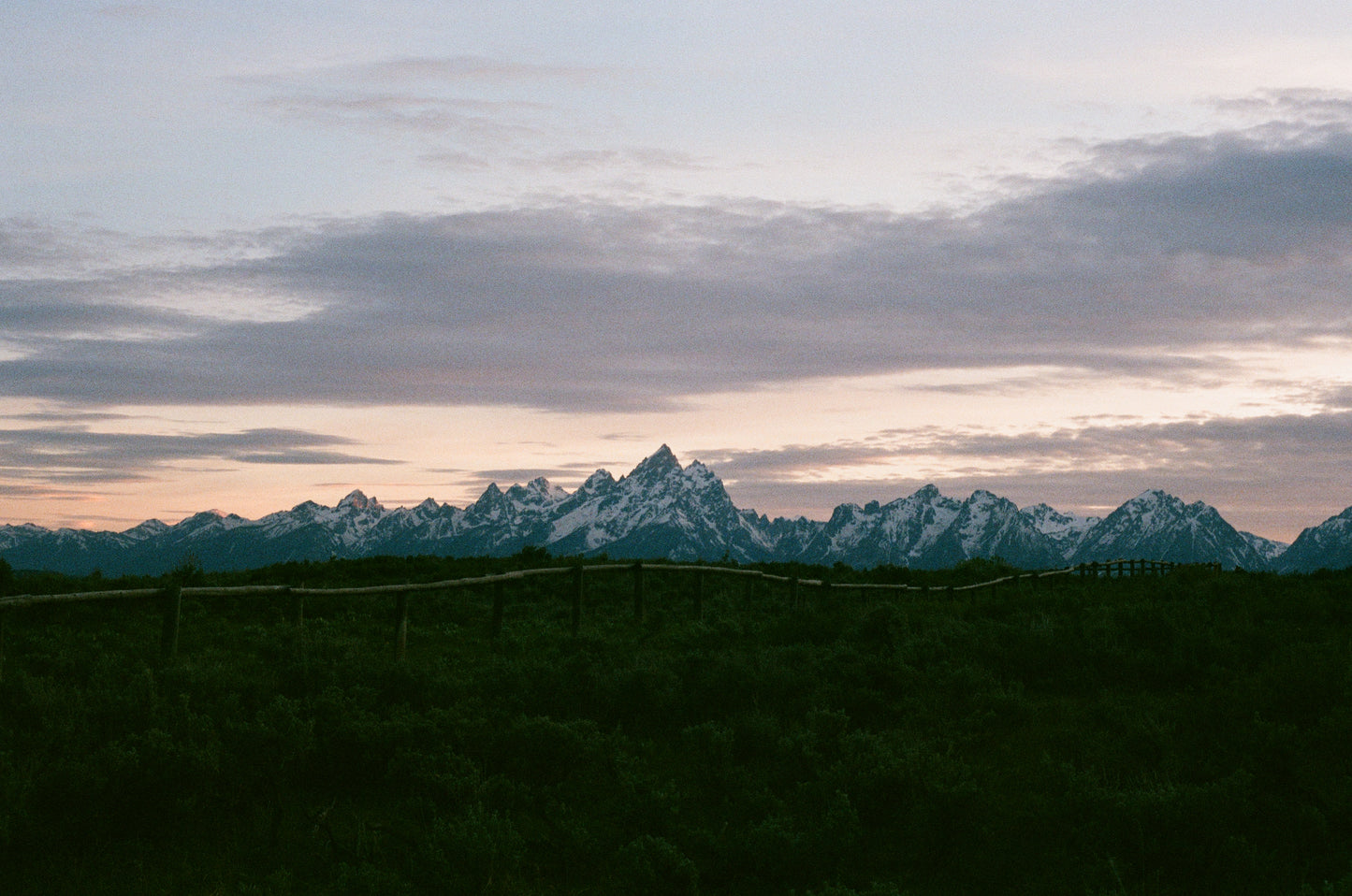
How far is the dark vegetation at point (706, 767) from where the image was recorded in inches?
293

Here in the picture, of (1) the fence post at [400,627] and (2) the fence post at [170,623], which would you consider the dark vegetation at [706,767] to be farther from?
(1) the fence post at [400,627]

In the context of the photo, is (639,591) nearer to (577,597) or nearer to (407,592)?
(577,597)

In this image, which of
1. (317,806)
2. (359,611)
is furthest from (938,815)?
(359,611)

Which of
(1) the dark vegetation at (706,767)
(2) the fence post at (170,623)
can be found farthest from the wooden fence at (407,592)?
(1) the dark vegetation at (706,767)

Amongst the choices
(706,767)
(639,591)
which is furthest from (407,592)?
(706,767)

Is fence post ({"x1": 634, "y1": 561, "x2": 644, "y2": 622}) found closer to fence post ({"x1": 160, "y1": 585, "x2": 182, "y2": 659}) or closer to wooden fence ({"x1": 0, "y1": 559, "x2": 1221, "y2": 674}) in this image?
wooden fence ({"x1": 0, "y1": 559, "x2": 1221, "y2": 674})

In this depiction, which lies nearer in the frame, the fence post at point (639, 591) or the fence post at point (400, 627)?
the fence post at point (400, 627)

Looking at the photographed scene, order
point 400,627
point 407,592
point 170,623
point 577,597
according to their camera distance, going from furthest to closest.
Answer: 1. point 577,597
2. point 407,592
3. point 400,627
4. point 170,623

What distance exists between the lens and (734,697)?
11023 millimetres

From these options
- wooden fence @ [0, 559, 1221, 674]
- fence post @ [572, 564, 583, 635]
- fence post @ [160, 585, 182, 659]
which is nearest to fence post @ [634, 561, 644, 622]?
wooden fence @ [0, 559, 1221, 674]

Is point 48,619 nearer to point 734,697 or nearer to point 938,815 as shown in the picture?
point 734,697

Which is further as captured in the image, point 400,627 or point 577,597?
point 577,597

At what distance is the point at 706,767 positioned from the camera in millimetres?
9219

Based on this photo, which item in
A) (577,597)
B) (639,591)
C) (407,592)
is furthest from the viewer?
(639,591)
